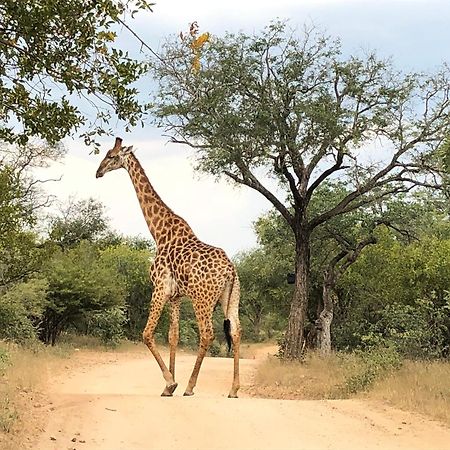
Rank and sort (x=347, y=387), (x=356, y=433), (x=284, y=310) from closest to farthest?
(x=356, y=433), (x=347, y=387), (x=284, y=310)

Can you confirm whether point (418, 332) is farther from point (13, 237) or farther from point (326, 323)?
point (13, 237)

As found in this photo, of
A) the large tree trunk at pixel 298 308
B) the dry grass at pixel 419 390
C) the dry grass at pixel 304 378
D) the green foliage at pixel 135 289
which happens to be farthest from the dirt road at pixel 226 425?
the green foliage at pixel 135 289

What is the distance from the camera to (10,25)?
739cm

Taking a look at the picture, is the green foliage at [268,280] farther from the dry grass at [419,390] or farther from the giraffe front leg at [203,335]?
the giraffe front leg at [203,335]

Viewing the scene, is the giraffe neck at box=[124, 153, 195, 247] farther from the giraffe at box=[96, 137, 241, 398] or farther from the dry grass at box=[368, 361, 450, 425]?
the dry grass at box=[368, 361, 450, 425]

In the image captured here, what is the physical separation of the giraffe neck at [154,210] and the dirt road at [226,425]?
3764 millimetres

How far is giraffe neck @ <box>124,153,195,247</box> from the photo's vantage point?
14344mm

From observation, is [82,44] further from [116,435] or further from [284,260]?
[284,260]

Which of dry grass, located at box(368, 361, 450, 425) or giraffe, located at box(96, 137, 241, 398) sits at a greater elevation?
giraffe, located at box(96, 137, 241, 398)

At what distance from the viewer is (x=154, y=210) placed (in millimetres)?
14703

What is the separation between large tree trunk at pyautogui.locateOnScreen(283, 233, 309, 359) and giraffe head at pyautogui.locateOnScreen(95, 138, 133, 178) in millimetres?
8245

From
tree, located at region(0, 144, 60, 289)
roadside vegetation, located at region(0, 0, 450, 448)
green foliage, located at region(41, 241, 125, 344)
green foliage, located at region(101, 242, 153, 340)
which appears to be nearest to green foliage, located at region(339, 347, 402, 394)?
roadside vegetation, located at region(0, 0, 450, 448)

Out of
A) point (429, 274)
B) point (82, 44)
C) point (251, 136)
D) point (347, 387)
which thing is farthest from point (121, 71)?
point (429, 274)

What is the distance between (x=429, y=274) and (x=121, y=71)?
15.5 m
